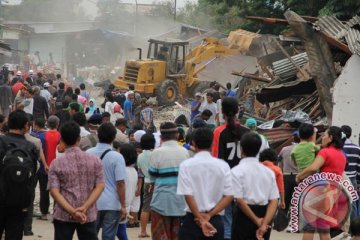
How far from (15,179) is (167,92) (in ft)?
81.2

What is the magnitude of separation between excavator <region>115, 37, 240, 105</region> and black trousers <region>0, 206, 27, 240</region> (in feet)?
79.1

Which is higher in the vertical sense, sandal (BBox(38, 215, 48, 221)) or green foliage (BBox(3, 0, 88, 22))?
sandal (BBox(38, 215, 48, 221))

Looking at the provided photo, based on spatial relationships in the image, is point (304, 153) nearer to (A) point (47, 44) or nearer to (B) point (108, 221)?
(B) point (108, 221)

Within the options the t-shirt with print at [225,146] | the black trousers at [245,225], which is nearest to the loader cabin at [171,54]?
the t-shirt with print at [225,146]

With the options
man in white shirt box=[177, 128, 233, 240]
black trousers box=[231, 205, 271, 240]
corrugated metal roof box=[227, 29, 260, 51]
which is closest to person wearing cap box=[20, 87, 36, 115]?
black trousers box=[231, 205, 271, 240]

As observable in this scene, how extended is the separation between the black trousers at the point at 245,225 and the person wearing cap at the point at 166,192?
1.12 metres

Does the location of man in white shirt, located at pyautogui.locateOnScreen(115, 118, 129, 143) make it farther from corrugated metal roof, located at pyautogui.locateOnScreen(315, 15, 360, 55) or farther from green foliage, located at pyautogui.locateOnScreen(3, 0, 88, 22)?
green foliage, located at pyautogui.locateOnScreen(3, 0, 88, 22)

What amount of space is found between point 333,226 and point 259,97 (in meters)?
11.2

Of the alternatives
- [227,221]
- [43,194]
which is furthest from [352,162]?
[43,194]

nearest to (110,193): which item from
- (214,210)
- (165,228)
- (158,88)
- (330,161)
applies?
(165,228)

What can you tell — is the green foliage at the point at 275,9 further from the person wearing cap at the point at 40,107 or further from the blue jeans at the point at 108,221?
the blue jeans at the point at 108,221

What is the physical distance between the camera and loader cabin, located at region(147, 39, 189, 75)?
3384 cm

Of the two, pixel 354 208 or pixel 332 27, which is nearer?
pixel 354 208

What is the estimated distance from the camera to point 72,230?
7965 mm
